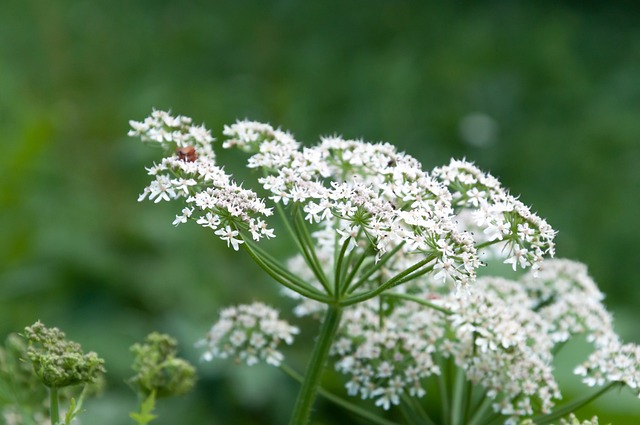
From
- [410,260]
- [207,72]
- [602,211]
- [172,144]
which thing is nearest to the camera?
[172,144]

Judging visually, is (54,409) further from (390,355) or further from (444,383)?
(444,383)

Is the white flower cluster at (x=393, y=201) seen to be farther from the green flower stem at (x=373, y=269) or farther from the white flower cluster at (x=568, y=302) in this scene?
the white flower cluster at (x=568, y=302)

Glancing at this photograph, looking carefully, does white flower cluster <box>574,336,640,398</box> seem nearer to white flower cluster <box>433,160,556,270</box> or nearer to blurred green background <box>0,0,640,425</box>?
white flower cluster <box>433,160,556,270</box>

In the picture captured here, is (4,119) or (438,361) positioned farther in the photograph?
(4,119)

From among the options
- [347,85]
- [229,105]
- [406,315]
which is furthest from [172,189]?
[347,85]

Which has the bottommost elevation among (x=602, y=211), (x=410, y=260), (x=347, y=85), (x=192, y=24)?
(x=410, y=260)

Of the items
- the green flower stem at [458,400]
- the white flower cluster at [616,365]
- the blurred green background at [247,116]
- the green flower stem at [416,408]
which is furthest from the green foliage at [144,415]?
the blurred green background at [247,116]

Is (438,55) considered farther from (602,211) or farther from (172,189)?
(172,189)

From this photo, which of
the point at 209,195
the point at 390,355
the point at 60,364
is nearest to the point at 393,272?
the point at 390,355
